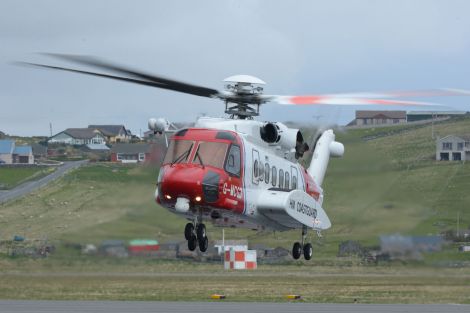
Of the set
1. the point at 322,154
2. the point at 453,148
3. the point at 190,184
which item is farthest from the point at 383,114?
the point at 190,184

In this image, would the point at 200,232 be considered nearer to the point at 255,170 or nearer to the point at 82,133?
the point at 255,170

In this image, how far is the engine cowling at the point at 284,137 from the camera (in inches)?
1329

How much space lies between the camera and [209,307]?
59.0 meters

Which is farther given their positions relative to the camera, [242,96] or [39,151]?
[39,151]

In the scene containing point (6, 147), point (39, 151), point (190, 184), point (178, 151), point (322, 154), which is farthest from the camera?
point (6, 147)

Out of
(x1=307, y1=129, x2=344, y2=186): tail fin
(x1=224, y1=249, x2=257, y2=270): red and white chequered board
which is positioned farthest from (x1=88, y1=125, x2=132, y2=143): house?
(x1=307, y1=129, x2=344, y2=186): tail fin

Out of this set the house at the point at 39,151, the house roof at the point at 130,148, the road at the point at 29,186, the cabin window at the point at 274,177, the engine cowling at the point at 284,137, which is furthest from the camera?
the house at the point at 39,151

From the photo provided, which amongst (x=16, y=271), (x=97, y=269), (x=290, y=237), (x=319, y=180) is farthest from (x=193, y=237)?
(x=290, y=237)

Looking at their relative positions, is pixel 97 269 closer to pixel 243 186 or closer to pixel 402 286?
pixel 243 186

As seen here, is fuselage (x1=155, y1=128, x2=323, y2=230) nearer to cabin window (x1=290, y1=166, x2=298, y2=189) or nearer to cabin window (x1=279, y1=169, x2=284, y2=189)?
cabin window (x1=279, y1=169, x2=284, y2=189)

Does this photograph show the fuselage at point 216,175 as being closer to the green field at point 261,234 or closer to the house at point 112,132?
the green field at point 261,234

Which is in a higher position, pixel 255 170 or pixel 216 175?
pixel 255 170

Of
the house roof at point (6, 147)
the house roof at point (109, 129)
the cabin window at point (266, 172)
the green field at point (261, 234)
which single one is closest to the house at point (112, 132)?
the house roof at point (109, 129)

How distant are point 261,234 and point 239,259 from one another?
3462mm
